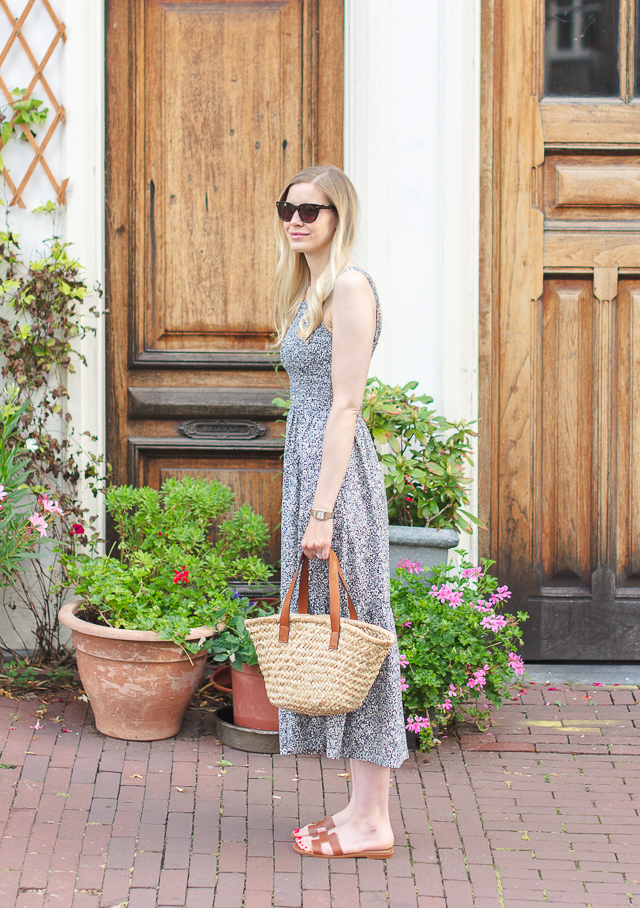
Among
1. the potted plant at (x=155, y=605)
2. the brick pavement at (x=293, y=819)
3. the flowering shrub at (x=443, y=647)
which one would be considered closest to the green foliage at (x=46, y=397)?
the potted plant at (x=155, y=605)

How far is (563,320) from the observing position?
14.1 feet

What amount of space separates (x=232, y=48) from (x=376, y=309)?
7.16ft

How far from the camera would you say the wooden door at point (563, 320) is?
4250mm

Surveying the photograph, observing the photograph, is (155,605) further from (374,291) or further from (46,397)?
(374,291)

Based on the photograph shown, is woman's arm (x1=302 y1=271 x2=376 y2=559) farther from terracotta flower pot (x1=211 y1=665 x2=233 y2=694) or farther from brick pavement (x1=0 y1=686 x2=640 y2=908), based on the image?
terracotta flower pot (x1=211 y1=665 x2=233 y2=694)

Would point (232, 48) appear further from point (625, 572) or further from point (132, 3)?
point (625, 572)

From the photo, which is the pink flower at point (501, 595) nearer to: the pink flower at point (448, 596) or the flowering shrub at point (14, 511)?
the pink flower at point (448, 596)

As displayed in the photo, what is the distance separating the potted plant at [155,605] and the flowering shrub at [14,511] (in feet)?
0.58

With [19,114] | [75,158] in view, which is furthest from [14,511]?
[19,114]

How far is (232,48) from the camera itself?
4254 millimetres

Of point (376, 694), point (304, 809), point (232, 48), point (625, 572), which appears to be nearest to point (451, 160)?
point (232, 48)

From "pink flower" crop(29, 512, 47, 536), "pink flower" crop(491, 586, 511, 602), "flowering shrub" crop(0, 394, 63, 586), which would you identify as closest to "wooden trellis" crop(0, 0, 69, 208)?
"flowering shrub" crop(0, 394, 63, 586)

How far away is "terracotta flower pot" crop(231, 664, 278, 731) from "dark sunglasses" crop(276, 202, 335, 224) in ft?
5.35

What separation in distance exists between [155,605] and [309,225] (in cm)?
162
